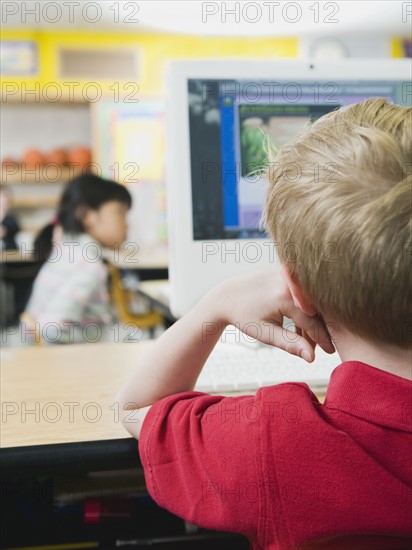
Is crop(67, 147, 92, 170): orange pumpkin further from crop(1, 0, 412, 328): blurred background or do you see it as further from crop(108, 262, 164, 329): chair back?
crop(108, 262, 164, 329): chair back

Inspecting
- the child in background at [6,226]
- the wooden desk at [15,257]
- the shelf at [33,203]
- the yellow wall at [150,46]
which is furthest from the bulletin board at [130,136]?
the wooden desk at [15,257]

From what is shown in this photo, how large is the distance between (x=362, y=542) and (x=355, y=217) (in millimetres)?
282

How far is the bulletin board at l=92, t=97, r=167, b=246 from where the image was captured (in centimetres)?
580

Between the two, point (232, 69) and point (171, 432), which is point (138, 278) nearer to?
point (232, 69)

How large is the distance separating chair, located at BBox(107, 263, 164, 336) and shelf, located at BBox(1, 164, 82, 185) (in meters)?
2.38

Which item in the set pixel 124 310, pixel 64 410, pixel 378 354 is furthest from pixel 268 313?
pixel 124 310

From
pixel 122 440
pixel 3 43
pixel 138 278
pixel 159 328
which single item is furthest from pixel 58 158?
pixel 122 440

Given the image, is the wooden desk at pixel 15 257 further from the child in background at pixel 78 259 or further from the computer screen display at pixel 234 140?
the computer screen display at pixel 234 140

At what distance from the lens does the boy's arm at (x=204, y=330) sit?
2.29 feet

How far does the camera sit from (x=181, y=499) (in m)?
0.58

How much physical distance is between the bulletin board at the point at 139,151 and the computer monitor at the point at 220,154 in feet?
15.5

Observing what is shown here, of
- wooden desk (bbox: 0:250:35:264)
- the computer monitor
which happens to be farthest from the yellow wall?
the computer monitor

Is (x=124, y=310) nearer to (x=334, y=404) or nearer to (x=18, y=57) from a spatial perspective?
(x=334, y=404)

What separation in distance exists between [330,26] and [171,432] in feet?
19.4
